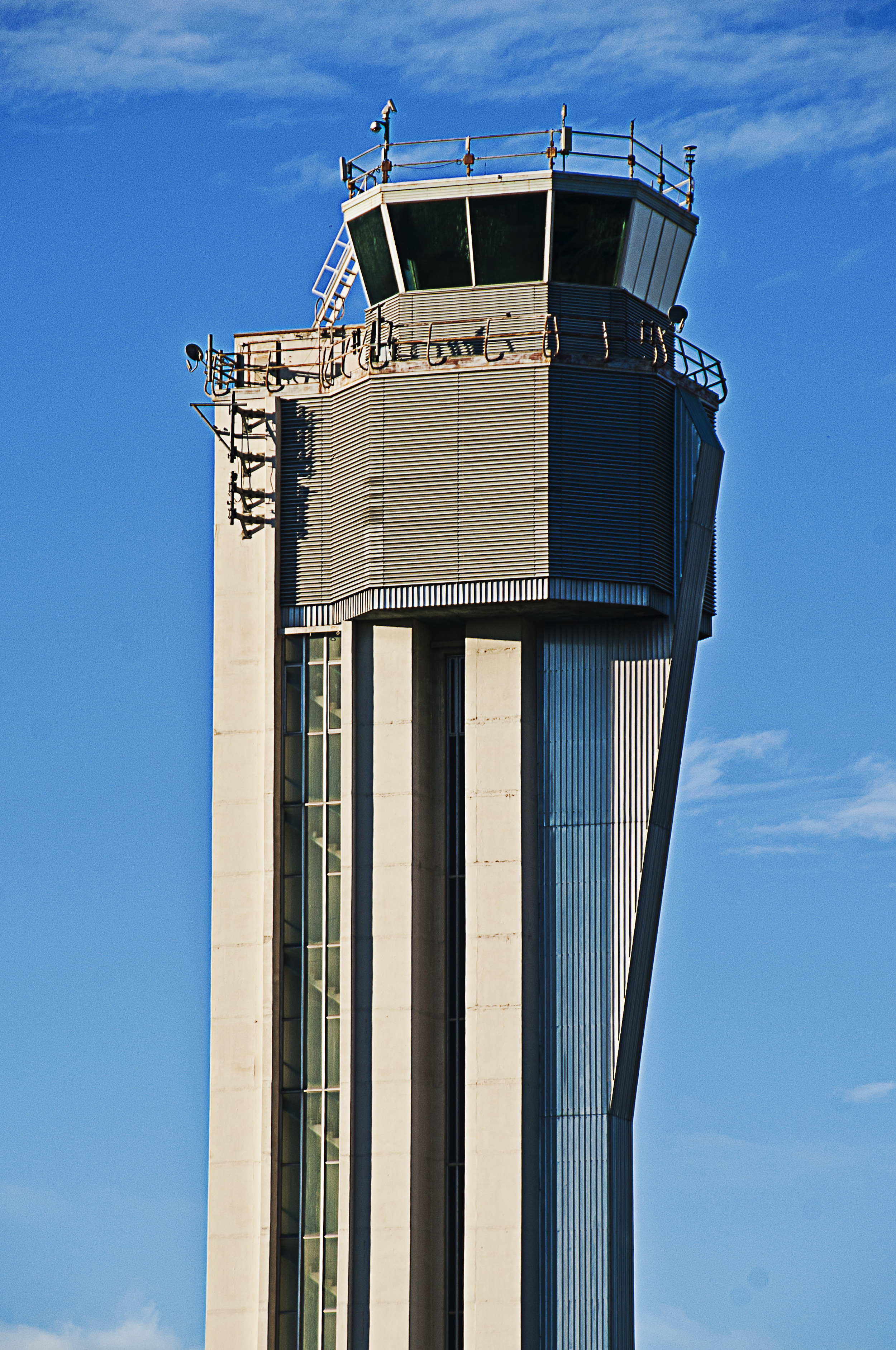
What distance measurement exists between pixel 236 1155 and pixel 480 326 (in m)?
23.0

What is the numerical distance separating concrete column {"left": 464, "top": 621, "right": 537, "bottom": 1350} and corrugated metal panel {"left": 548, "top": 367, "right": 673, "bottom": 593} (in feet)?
10.6

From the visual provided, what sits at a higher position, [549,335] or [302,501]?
[549,335]

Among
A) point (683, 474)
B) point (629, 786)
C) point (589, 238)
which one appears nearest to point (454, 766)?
point (629, 786)

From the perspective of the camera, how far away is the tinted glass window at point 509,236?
6912 centimetres

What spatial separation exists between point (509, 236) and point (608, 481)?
761cm

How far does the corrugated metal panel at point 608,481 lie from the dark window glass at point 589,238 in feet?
11.3

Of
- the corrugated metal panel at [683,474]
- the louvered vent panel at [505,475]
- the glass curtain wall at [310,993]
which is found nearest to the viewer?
the glass curtain wall at [310,993]

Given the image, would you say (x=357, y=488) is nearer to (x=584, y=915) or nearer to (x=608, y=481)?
(x=608, y=481)

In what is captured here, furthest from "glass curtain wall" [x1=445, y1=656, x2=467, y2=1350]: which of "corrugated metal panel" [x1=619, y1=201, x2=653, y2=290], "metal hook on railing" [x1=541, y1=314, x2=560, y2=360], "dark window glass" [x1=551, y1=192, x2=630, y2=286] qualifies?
"corrugated metal panel" [x1=619, y1=201, x2=653, y2=290]

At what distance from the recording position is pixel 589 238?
6975 cm

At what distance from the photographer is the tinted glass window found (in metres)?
69.1

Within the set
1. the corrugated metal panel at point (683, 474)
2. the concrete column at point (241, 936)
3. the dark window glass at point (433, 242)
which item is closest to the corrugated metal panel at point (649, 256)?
the corrugated metal panel at point (683, 474)

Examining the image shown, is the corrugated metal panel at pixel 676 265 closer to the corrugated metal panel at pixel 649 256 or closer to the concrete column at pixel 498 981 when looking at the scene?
the corrugated metal panel at pixel 649 256

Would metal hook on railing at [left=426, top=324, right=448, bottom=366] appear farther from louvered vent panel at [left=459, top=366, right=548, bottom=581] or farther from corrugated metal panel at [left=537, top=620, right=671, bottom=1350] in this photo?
corrugated metal panel at [left=537, top=620, right=671, bottom=1350]
